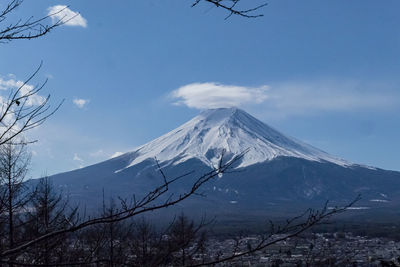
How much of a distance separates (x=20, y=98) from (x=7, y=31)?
0.44 metres

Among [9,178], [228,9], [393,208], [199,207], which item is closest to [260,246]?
[228,9]

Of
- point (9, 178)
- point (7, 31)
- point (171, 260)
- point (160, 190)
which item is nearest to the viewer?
point (160, 190)

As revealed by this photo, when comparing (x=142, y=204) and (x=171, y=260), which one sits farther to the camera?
(x=171, y=260)

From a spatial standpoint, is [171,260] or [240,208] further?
[240,208]

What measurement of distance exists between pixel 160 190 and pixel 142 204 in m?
0.30

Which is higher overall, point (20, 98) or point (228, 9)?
point (228, 9)

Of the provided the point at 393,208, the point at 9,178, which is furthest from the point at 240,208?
the point at 9,178

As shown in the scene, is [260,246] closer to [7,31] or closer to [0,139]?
[0,139]

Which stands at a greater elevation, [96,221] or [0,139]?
[0,139]

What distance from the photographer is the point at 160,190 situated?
114 inches

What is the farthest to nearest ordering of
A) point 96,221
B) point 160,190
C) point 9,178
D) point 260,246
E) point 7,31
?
point 9,178 < point 7,31 < point 160,190 < point 260,246 < point 96,221

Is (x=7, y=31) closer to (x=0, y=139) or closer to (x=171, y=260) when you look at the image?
(x=0, y=139)

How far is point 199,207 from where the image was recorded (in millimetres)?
190375

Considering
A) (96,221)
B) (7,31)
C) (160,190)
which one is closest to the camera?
(96,221)
